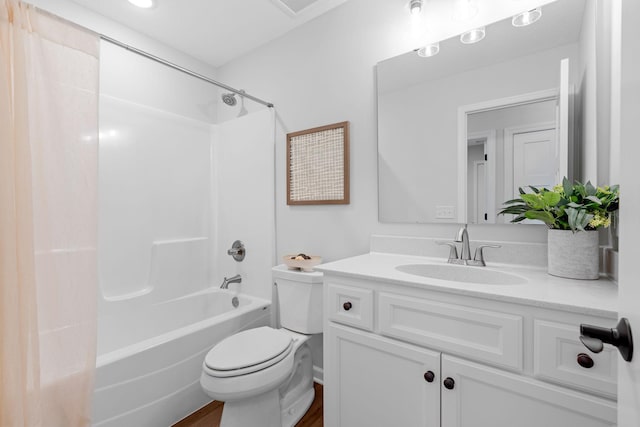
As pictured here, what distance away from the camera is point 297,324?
5.60ft

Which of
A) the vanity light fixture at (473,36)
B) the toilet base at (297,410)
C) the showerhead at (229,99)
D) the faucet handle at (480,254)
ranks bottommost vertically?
the toilet base at (297,410)

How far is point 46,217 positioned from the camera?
3.54 ft

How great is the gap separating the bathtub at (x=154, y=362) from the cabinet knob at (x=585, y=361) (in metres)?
1.67

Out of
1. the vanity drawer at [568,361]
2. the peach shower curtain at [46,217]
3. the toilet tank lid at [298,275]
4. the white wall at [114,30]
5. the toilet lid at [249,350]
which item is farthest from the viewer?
the white wall at [114,30]

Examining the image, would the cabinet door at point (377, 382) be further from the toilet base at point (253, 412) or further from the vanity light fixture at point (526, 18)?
the vanity light fixture at point (526, 18)

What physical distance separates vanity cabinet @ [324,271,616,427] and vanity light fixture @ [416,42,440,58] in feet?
4.03

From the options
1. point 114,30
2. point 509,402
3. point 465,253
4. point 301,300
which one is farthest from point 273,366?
point 114,30

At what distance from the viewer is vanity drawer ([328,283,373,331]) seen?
46.3 inches

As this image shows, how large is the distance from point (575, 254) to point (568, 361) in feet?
1.39

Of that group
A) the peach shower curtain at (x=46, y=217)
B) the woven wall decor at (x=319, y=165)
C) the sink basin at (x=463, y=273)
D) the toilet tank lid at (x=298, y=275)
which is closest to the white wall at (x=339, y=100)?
the woven wall decor at (x=319, y=165)

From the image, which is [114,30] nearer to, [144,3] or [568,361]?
[144,3]

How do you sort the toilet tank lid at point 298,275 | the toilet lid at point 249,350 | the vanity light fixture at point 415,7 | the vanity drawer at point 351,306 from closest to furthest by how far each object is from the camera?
the vanity drawer at point 351,306
the toilet lid at point 249,350
the vanity light fixture at point 415,7
the toilet tank lid at point 298,275

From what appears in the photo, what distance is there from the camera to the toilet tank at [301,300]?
166 centimetres

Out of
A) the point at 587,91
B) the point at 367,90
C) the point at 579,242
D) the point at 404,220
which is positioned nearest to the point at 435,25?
the point at 367,90
